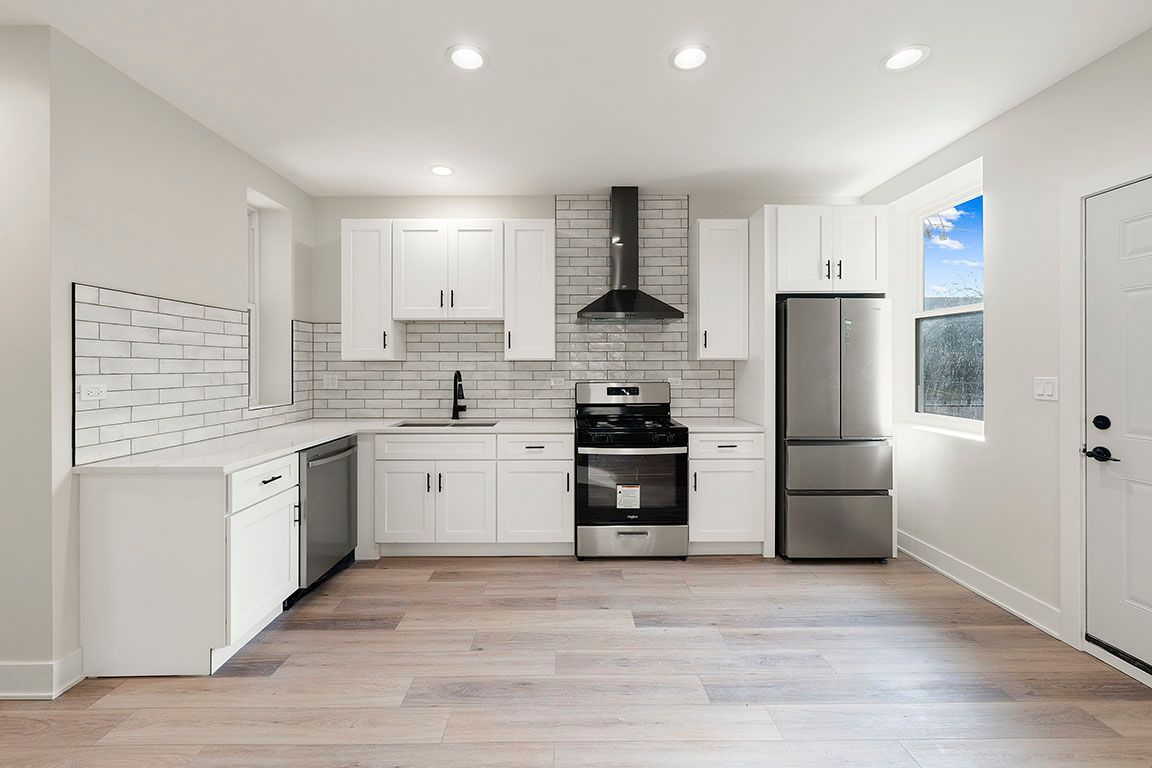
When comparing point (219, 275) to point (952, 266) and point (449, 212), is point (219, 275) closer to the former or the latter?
point (449, 212)

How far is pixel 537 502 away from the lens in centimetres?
402

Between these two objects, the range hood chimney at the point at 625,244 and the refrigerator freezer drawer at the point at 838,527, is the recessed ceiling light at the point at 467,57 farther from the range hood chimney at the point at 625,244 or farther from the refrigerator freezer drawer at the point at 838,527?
the refrigerator freezer drawer at the point at 838,527

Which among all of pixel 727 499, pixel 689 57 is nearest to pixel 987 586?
pixel 727 499

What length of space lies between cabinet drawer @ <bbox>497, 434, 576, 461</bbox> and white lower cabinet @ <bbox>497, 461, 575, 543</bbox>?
54 millimetres

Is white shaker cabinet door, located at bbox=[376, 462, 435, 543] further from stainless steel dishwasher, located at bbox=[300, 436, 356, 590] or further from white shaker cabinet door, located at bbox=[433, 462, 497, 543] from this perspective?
stainless steel dishwasher, located at bbox=[300, 436, 356, 590]

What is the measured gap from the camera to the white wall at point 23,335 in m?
2.28

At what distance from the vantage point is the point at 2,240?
7.48ft

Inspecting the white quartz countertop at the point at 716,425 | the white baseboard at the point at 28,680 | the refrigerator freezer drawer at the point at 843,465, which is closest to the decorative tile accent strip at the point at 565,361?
the white quartz countertop at the point at 716,425

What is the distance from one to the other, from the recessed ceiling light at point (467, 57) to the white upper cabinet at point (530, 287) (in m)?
1.71

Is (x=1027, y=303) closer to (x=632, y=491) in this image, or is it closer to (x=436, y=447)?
(x=632, y=491)

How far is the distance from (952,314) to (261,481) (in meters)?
4.10

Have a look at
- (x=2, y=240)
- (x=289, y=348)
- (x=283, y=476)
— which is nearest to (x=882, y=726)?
(x=283, y=476)

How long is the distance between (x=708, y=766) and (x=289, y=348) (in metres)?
3.75

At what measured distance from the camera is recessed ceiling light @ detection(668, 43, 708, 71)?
2471mm
